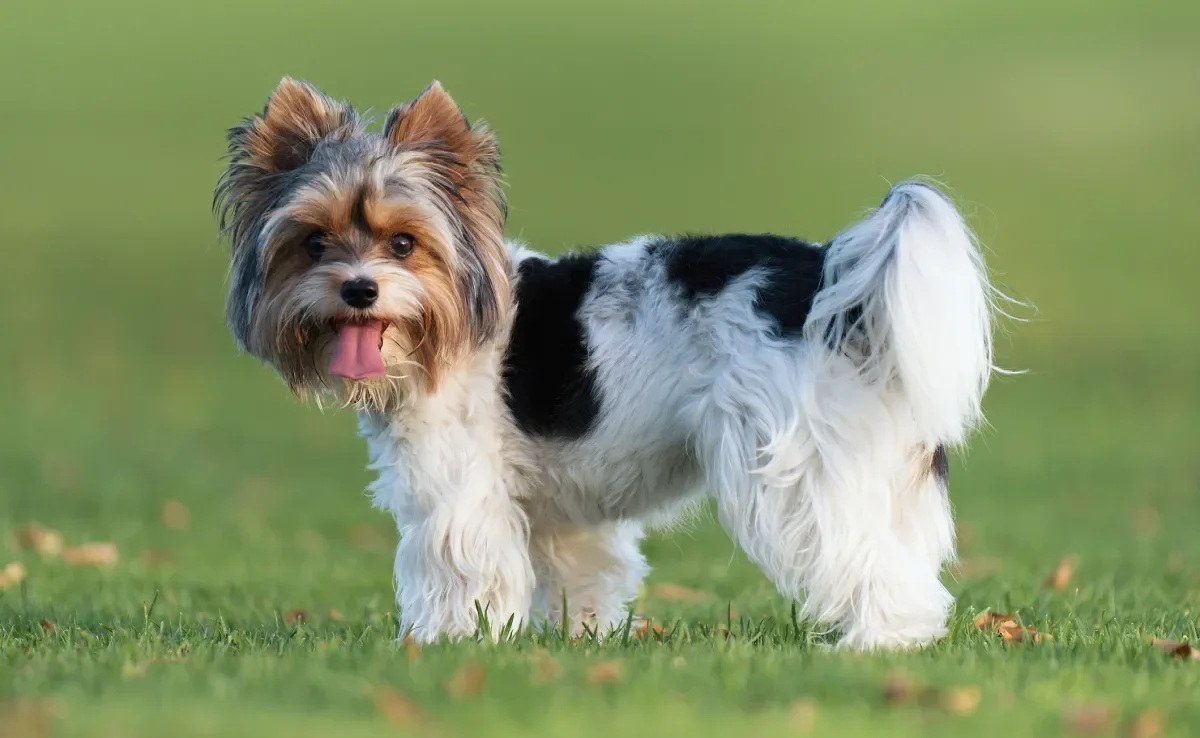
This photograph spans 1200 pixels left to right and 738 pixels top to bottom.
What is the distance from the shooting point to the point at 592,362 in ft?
21.2

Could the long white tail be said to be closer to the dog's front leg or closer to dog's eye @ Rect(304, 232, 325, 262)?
the dog's front leg

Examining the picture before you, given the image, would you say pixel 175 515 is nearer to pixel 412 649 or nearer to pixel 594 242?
pixel 412 649

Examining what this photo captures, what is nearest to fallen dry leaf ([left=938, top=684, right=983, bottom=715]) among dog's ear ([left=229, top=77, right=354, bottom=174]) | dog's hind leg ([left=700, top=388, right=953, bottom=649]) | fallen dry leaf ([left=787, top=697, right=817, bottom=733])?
fallen dry leaf ([left=787, top=697, right=817, bottom=733])

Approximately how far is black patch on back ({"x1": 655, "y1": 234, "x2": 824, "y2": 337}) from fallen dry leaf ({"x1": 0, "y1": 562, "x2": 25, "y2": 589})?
4.87 metres

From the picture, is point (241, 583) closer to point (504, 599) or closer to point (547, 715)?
point (504, 599)

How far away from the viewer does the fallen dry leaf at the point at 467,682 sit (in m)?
4.89

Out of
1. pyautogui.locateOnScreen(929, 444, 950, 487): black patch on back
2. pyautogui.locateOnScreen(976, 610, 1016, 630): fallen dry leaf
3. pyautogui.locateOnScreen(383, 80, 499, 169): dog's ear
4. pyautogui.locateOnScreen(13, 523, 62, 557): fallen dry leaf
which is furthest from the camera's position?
pyautogui.locateOnScreen(13, 523, 62, 557): fallen dry leaf

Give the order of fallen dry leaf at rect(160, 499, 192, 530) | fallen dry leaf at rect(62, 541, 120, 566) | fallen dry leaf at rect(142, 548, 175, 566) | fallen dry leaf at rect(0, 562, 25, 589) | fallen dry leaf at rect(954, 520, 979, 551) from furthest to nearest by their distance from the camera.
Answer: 1. fallen dry leaf at rect(160, 499, 192, 530)
2. fallen dry leaf at rect(954, 520, 979, 551)
3. fallen dry leaf at rect(142, 548, 175, 566)
4. fallen dry leaf at rect(62, 541, 120, 566)
5. fallen dry leaf at rect(0, 562, 25, 589)

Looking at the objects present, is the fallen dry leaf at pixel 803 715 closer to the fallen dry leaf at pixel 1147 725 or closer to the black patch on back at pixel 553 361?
the fallen dry leaf at pixel 1147 725

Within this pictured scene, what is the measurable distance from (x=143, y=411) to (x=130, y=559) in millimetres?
6791

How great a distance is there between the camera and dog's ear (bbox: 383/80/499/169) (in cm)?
670

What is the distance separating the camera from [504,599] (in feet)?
21.8

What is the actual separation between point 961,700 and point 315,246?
3174mm

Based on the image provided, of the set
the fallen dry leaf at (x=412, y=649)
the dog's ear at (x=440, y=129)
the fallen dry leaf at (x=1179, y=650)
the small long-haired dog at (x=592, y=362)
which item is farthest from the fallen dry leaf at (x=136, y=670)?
the fallen dry leaf at (x=1179, y=650)
